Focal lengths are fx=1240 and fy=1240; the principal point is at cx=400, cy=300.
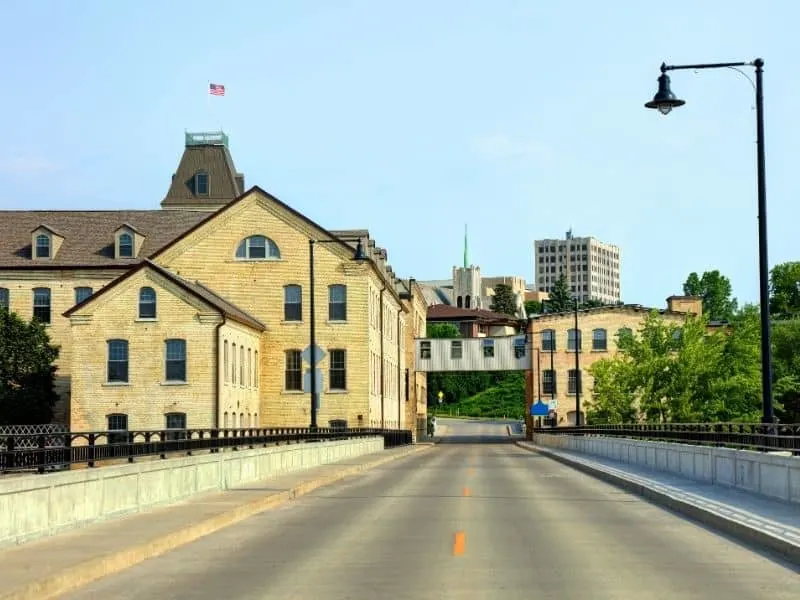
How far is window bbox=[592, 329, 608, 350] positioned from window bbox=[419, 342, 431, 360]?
15.0m

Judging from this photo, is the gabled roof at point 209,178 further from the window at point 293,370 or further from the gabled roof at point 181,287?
the gabled roof at point 181,287

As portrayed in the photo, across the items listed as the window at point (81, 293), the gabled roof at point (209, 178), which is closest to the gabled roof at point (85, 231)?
the window at point (81, 293)

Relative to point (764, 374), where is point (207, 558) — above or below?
below

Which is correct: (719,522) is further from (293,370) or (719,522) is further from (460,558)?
(293,370)

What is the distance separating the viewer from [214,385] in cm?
6769

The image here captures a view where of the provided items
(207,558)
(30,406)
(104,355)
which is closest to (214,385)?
(104,355)

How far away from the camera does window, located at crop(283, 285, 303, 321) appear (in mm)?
78125

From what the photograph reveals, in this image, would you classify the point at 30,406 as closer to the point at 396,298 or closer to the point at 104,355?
the point at 104,355

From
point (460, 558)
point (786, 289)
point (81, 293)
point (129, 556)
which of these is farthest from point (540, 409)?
point (129, 556)

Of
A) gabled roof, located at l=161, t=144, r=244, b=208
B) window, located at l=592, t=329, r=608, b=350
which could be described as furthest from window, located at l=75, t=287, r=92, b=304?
window, located at l=592, t=329, r=608, b=350

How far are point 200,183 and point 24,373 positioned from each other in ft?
146

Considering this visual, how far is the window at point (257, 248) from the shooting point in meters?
78.4

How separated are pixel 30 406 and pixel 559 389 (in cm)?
4819

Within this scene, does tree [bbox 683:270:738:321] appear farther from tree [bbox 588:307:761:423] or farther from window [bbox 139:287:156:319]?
window [bbox 139:287:156:319]
